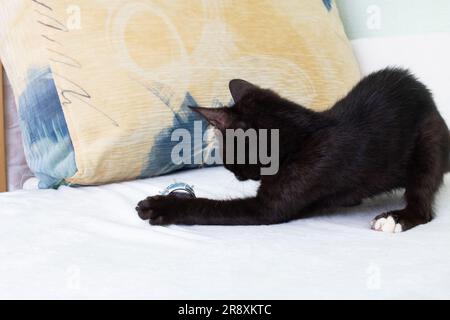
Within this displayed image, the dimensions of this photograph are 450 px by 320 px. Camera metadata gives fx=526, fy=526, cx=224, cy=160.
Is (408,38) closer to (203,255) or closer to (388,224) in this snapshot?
(388,224)

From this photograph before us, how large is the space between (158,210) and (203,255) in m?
0.21

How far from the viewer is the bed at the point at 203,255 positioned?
64cm

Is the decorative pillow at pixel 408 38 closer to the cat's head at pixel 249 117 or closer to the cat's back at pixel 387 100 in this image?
the cat's back at pixel 387 100

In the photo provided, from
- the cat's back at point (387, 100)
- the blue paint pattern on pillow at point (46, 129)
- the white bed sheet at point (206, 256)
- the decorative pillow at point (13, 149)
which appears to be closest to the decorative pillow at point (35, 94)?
the blue paint pattern on pillow at point (46, 129)

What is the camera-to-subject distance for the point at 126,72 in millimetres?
1184

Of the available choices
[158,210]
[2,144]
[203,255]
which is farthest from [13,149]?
[203,255]

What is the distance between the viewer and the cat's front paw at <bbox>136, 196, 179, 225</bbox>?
0.93m

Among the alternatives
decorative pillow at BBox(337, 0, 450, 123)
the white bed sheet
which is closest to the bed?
the white bed sheet

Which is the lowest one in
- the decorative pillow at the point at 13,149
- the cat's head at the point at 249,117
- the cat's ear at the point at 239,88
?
the decorative pillow at the point at 13,149

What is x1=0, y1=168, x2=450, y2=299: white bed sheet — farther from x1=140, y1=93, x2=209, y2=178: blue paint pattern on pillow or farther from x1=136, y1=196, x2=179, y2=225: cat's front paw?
x1=140, y1=93, x2=209, y2=178: blue paint pattern on pillow

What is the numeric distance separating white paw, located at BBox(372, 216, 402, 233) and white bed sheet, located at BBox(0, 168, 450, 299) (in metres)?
0.02

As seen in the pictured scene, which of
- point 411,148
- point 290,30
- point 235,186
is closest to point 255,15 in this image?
point 290,30

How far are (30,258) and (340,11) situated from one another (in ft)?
4.62
